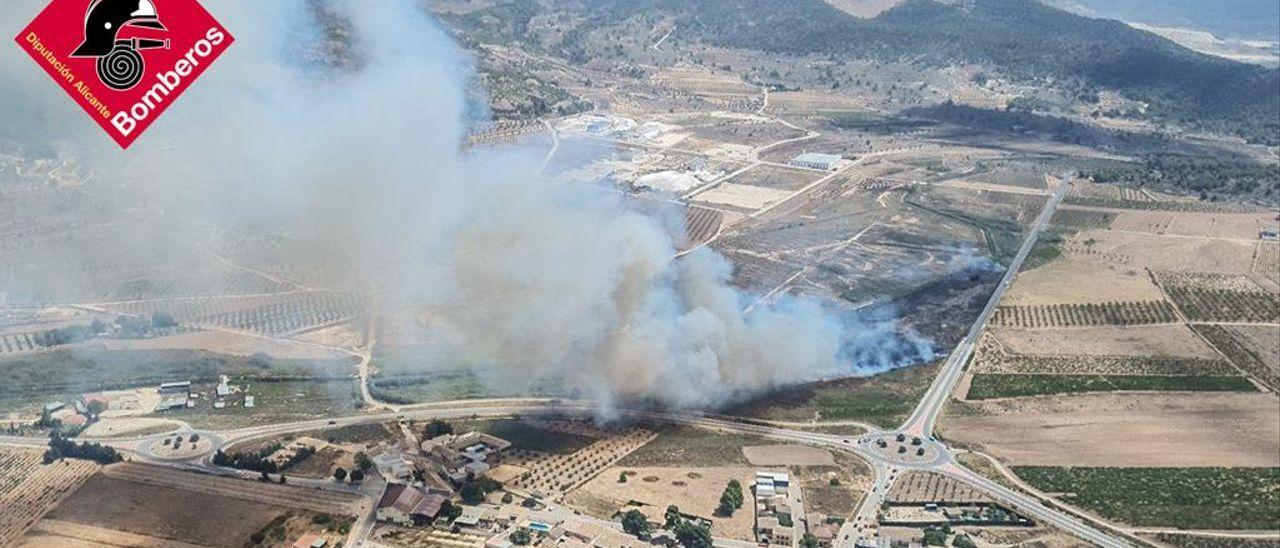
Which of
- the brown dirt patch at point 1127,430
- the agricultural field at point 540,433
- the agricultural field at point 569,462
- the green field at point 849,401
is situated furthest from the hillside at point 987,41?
the agricultural field at point 569,462

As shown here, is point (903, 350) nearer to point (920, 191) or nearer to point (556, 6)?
point (920, 191)

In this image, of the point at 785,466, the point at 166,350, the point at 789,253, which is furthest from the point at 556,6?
the point at 785,466

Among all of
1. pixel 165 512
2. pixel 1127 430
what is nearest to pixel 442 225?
pixel 165 512

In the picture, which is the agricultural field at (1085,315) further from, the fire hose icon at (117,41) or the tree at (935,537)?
the fire hose icon at (117,41)

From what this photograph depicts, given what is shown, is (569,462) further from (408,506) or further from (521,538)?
(408,506)

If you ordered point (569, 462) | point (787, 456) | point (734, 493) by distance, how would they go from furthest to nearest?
point (787, 456) < point (569, 462) < point (734, 493)
